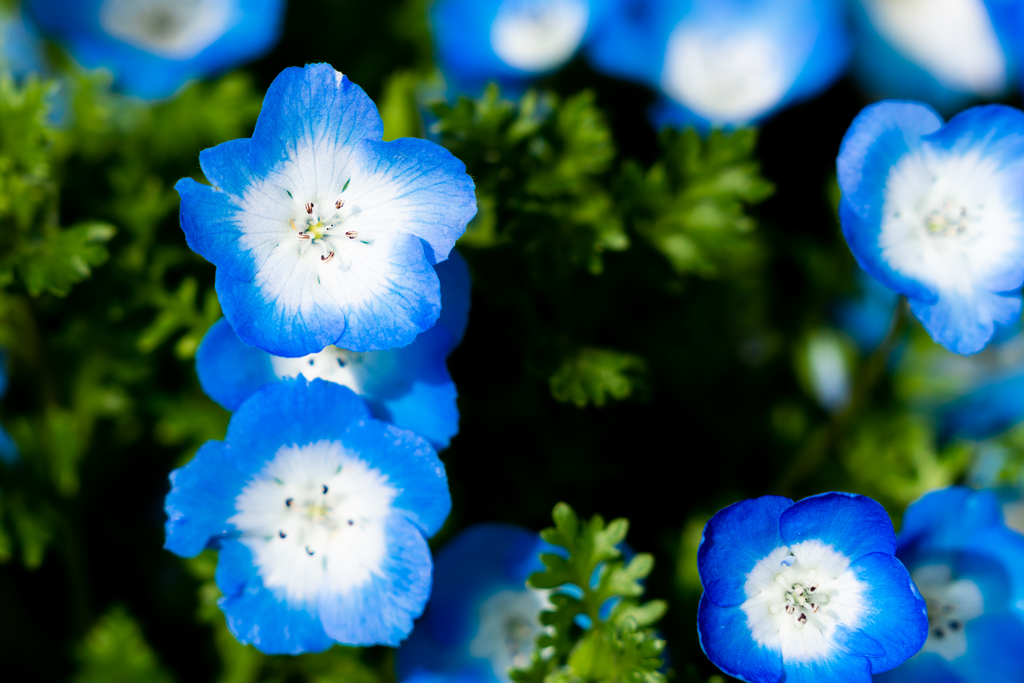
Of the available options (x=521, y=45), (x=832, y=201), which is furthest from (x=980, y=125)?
(x=521, y=45)

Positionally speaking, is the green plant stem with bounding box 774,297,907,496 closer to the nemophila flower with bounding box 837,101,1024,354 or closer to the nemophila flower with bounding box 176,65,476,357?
the nemophila flower with bounding box 837,101,1024,354

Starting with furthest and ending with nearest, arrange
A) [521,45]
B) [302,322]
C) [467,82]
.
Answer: [521,45]
[467,82]
[302,322]

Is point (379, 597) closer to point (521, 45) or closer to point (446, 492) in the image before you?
point (446, 492)

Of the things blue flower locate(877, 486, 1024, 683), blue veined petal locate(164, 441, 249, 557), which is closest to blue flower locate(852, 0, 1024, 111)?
blue flower locate(877, 486, 1024, 683)

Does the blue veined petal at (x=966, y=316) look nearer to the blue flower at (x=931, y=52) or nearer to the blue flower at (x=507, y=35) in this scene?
the blue flower at (x=507, y=35)

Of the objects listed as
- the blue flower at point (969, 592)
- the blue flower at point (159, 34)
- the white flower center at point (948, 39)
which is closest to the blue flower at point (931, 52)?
the white flower center at point (948, 39)

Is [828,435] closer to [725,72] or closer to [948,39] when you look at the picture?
[725,72]
